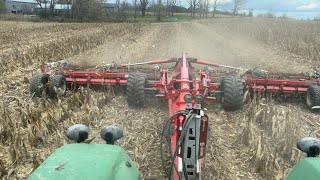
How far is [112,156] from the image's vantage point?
2.21 m

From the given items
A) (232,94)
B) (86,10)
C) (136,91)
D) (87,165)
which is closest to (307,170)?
(87,165)

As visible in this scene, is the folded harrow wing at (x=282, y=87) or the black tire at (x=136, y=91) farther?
the folded harrow wing at (x=282, y=87)

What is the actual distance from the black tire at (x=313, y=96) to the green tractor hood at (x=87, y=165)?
17.3 ft

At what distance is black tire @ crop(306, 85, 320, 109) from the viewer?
6.91 metres

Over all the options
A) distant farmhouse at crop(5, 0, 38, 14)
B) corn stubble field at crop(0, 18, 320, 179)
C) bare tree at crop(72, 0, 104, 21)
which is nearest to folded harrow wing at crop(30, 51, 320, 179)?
corn stubble field at crop(0, 18, 320, 179)

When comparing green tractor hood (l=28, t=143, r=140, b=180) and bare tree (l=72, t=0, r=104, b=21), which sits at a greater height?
bare tree (l=72, t=0, r=104, b=21)

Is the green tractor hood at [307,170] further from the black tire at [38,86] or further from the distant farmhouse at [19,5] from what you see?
the distant farmhouse at [19,5]

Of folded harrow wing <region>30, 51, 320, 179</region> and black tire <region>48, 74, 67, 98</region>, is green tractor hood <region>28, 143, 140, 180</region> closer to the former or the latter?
folded harrow wing <region>30, 51, 320, 179</region>

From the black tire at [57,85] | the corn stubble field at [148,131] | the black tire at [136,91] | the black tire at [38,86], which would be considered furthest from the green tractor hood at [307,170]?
the black tire at [38,86]

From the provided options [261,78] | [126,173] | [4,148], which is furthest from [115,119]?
[126,173]

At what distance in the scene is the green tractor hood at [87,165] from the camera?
1.90 m

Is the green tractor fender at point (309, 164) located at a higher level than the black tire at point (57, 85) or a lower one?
higher

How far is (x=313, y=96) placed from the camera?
7.00 meters

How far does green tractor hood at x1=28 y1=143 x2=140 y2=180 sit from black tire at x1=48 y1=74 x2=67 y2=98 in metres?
5.01
